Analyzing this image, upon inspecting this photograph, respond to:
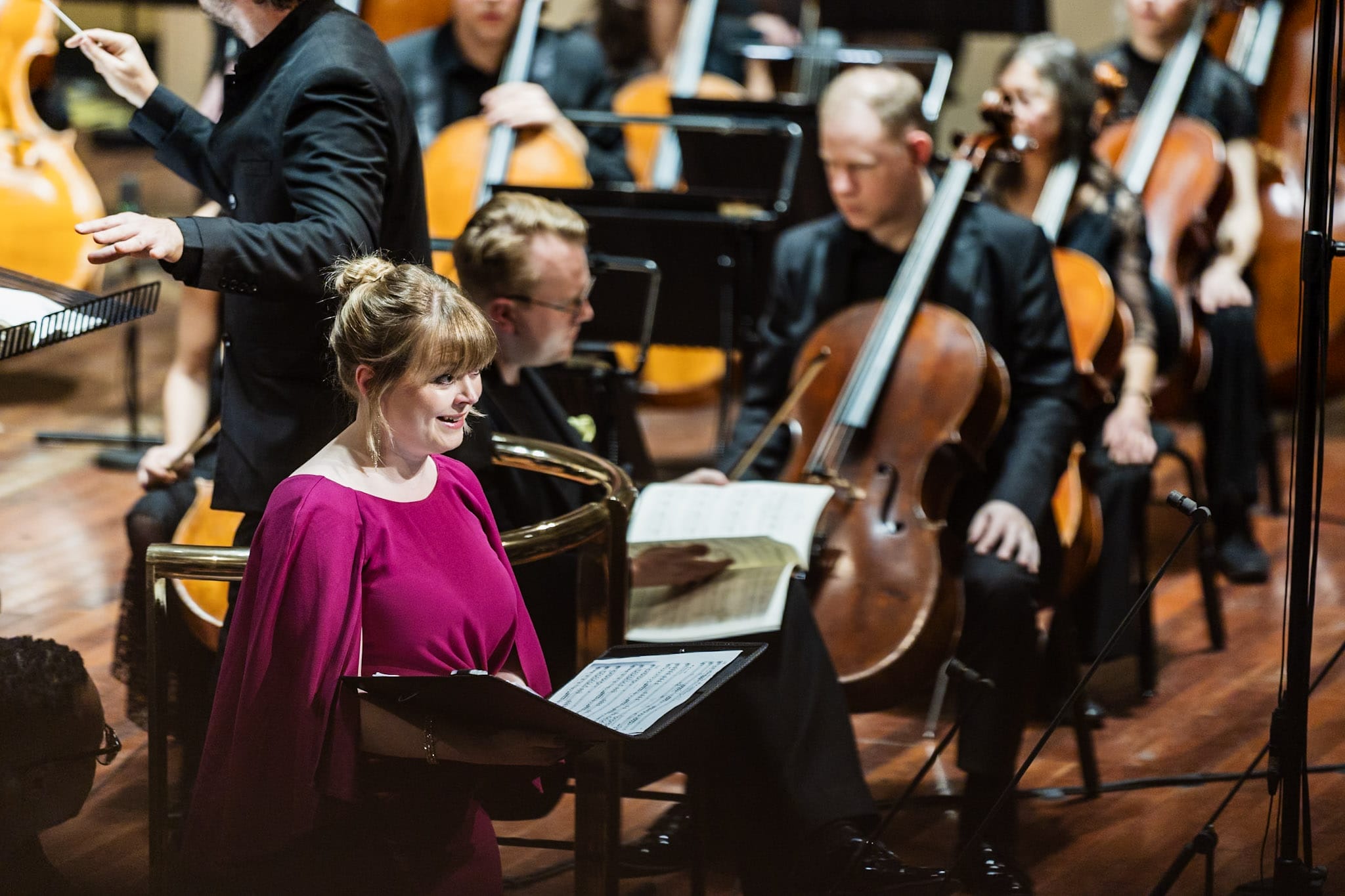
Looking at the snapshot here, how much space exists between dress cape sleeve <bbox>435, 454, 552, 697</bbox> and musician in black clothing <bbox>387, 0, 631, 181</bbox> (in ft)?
6.34

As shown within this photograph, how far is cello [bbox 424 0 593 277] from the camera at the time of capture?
333 cm

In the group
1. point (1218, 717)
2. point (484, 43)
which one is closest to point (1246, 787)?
point (1218, 717)

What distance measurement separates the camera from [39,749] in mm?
1674

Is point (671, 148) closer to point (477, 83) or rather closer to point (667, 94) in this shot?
point (667, 94)

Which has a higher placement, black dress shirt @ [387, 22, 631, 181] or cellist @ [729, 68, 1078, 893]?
black dress shirt @ [387, 22, 631, 181]

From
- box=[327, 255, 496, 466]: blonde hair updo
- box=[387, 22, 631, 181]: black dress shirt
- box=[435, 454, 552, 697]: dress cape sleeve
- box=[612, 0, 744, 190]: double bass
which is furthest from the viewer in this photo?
box=[612, 0, 744, 190]: double bass

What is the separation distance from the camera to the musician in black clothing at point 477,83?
3428mm

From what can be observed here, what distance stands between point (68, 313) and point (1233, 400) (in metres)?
2.65

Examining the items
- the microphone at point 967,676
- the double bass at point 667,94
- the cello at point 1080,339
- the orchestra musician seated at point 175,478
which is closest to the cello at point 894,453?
the microphone at point 967,676

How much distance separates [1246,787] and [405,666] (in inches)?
59.6

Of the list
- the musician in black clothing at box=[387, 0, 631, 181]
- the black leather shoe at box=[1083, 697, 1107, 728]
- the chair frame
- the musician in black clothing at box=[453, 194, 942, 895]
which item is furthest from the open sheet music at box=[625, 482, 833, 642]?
the musician in black clothing at box=[387, 0, 631, 181]

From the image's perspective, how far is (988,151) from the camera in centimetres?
270

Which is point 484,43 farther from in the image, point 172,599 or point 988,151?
point 172,599

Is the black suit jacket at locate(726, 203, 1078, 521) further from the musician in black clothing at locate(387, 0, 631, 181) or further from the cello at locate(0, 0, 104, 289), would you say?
the cello at locate(0, 0, 104, 289)
